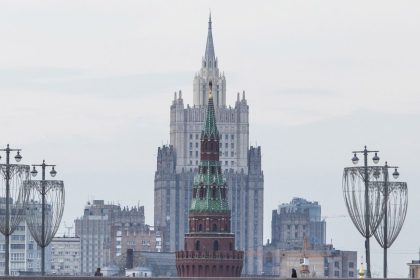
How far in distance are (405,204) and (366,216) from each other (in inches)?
681

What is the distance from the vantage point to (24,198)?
164750mm

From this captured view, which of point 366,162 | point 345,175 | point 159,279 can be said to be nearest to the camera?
point 159,279

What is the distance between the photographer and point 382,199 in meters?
157

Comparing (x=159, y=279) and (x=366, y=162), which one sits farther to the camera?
(x=366, y=162)

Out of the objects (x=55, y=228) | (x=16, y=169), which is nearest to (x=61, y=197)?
(x=55, y=228)

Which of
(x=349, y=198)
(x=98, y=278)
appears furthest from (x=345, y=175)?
(x=98, y=278)

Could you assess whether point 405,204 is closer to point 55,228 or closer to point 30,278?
point 55,228

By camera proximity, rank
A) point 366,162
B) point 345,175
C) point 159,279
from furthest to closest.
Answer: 1. point 345,175
2. point 366,162
3. point 159,279

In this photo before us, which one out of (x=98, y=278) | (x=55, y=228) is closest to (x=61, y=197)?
(x=55, y=228)

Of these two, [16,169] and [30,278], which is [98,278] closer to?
[30,278]

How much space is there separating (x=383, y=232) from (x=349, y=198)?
23.0 feet

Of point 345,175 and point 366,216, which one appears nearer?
point 366,216

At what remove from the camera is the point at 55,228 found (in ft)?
531

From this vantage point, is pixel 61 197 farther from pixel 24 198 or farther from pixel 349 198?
pixel 349 198
